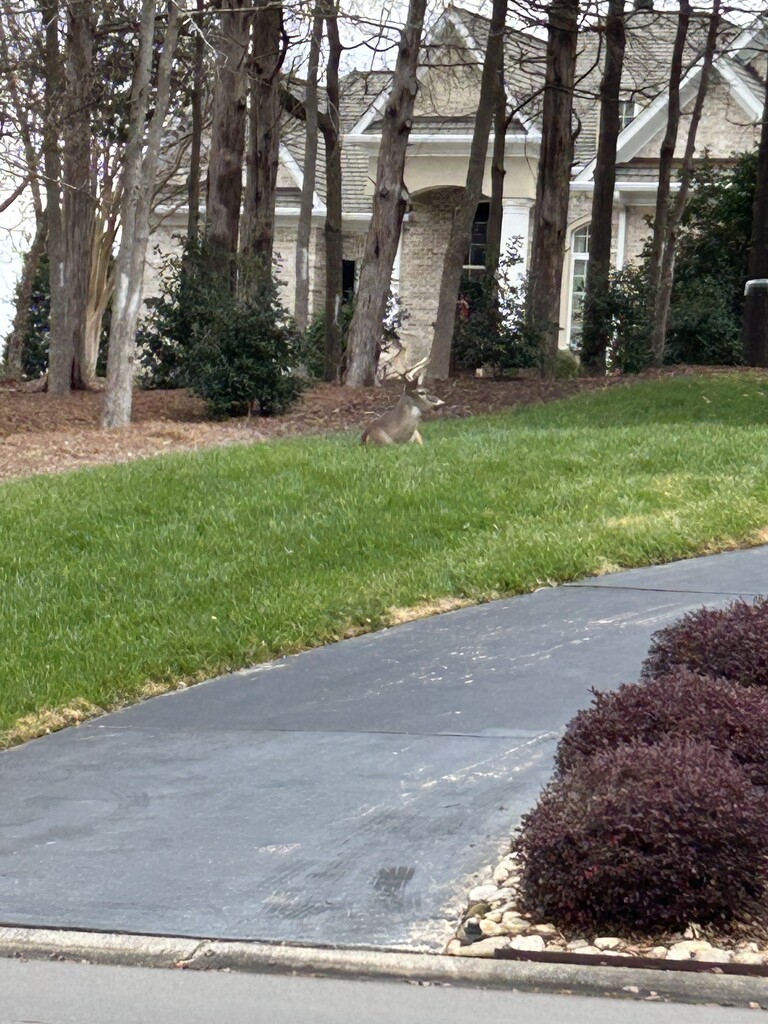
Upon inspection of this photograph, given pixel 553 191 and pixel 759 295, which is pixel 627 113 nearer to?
pixel 553 191

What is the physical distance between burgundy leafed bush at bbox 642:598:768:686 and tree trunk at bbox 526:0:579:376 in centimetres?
1540

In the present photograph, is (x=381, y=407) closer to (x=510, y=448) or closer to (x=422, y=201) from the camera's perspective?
(x=510, y=448)

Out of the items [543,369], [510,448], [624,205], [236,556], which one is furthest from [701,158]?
[236,556]

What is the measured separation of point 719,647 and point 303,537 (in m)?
4.00

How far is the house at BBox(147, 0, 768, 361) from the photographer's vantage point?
32.0 meters

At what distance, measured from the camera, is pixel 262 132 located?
21.8 metres

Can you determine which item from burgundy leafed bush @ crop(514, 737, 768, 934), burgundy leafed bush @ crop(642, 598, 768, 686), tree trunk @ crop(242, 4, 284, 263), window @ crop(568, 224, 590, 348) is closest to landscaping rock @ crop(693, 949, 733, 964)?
burgundy leafed bush @ crop(514, 737, 768, 934)

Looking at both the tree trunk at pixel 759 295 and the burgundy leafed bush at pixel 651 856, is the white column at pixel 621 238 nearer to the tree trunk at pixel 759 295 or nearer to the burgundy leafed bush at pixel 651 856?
the tree trunk at pixel 759 295

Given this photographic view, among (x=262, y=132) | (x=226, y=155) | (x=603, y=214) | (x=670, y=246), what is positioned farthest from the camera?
(x=670, y=246)

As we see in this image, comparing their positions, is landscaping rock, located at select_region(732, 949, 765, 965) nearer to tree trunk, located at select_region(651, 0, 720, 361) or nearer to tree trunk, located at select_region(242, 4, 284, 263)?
tree trunk, located at select_region(242, 4, 284, 263)

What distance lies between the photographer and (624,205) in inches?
1291

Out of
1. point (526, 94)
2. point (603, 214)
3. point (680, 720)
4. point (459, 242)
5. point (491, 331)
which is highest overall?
point (526, 94)

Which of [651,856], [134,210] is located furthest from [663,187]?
[651,856]

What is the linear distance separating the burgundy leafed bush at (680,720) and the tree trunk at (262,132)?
16.0 meters
